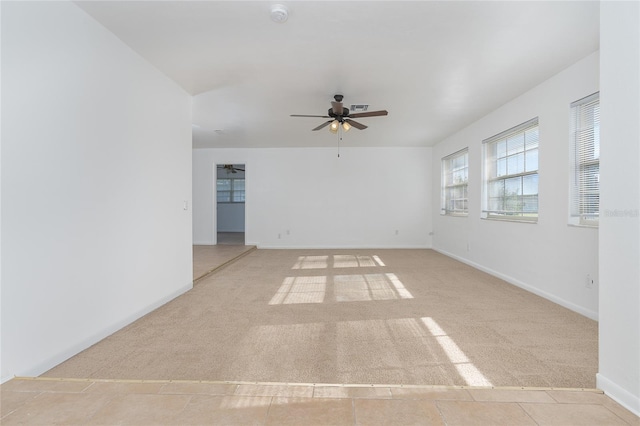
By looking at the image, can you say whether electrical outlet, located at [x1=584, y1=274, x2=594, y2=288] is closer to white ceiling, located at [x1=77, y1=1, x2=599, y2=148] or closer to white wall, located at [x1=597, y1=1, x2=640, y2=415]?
white wall, located at [x1=597, y1=1, x2=640, y2=415]

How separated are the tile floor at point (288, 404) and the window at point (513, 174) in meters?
2.88

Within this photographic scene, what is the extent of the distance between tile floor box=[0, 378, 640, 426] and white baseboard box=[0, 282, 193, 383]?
4.1 inches

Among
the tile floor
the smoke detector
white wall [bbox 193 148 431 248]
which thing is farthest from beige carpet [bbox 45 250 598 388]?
white wall [bbox 193 148 431 248]

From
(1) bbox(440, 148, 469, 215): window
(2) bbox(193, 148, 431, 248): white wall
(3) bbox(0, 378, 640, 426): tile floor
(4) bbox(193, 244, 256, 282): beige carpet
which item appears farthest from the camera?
(2) bbox(193, 148, 431, 248): white wall

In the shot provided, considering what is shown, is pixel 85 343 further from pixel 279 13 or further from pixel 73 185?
pixel 279 13

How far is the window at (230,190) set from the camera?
11.4m

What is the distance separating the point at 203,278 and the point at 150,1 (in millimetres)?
3358

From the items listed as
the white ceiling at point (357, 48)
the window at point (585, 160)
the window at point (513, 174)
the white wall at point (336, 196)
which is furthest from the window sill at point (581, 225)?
the white wall at point (336, 196)

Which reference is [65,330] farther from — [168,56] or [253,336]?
[168,56]

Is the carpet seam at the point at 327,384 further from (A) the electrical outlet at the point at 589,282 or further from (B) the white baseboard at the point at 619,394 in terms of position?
(A) the electrical outlet at the point at 589,282

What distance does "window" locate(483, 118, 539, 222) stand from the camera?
3.96 meters

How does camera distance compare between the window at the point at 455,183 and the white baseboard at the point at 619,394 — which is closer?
the white baseboard at the point at 619,394

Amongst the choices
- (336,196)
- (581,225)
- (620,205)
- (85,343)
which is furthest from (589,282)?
(336,196)

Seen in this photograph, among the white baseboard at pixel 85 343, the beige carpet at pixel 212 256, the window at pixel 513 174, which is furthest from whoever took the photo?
the beige carpet at pixel 212 256
